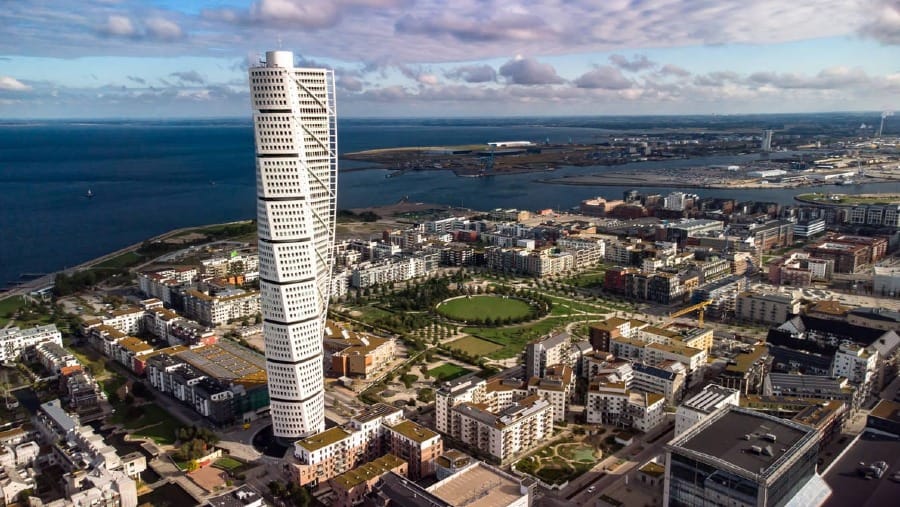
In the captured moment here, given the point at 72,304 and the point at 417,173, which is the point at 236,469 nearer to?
the point at 72,304

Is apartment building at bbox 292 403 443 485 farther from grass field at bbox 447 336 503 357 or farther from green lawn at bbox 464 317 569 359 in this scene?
green lawn at bbox 464 317 569 359

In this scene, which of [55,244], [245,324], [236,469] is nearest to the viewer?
[236,469]

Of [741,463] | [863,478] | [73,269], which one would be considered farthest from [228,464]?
[73,269]

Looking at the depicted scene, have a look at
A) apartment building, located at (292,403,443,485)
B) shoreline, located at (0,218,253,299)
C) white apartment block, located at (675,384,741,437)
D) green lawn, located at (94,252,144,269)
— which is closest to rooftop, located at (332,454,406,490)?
apartment building, located at (292,403,443,485)

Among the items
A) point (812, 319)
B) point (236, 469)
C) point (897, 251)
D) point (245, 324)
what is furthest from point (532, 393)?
point (897, 251)

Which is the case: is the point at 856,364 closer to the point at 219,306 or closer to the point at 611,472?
the point at 611,472

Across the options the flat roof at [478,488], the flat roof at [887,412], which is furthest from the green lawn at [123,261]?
the flat roof at [887,412]
